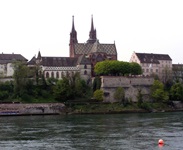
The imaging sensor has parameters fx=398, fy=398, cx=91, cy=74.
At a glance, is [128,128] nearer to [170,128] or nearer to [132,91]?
[170,128]

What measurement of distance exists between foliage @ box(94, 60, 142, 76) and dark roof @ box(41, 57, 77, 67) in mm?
10689

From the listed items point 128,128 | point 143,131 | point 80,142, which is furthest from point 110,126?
point 80,142

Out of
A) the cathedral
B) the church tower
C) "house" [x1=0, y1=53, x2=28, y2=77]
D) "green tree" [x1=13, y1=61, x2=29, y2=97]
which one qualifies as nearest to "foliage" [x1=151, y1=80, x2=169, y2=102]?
the cathedral

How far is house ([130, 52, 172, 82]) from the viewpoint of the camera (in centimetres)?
13388

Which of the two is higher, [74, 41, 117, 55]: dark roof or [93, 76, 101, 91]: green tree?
[74, 41, 117, 55]: dark roof

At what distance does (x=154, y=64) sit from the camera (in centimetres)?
13662

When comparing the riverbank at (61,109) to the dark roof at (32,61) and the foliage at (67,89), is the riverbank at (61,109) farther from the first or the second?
the dark roof at (32,61)

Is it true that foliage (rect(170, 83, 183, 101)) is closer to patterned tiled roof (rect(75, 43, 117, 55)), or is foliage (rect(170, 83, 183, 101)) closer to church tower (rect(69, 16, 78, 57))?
patterned tiled roof (rect(75, 43, 117, 55))

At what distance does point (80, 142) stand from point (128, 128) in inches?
572

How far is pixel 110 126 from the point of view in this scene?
6241cm

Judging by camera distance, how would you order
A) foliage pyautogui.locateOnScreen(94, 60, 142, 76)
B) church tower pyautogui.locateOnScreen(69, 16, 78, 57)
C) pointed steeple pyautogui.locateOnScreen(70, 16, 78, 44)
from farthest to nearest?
pointed steeple pyautogui.locateOnScreen(70, 16, 78, 44) → church tower pyautogui.locateOnScreen(69, 16, 78, 57) → foliage pyautogui.locateOnScreen(94, 60, 142, 76)

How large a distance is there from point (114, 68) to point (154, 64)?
27.7 metres

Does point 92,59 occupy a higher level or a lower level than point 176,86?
higher

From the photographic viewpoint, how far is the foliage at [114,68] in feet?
371
